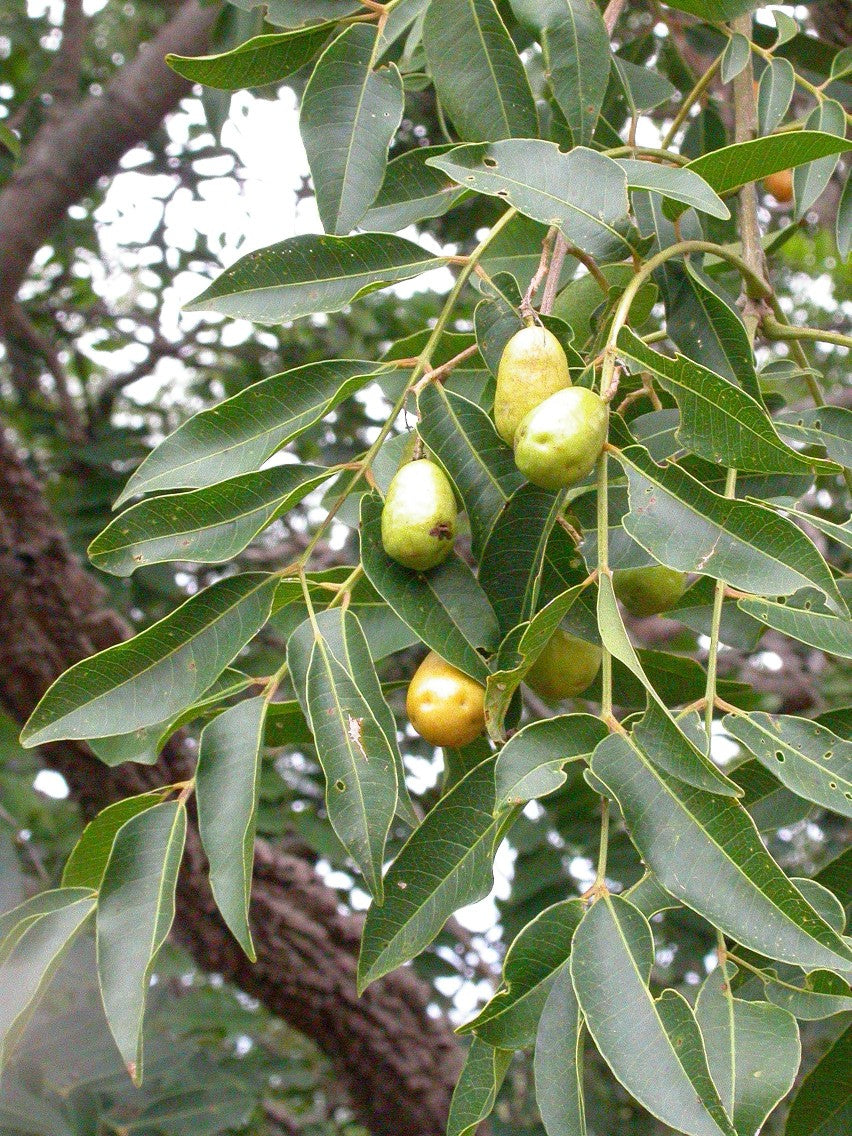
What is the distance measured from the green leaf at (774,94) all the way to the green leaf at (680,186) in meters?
0.37

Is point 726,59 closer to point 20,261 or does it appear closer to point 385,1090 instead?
point 20,261

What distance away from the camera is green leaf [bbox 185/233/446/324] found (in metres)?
0.94

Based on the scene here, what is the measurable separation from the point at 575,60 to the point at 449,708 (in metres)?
0.56

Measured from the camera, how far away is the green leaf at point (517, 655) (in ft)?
2.63

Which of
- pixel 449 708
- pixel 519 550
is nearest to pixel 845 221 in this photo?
pixel 519 550

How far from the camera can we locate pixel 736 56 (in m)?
1.18

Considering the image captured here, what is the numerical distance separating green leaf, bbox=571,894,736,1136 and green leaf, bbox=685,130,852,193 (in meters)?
0.56

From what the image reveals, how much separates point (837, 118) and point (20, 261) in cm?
197

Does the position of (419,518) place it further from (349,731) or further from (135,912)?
(135,912)

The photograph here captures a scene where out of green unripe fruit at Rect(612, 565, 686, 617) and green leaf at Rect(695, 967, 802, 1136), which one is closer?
green leaf at Rect(695, 967, 802, 1136)

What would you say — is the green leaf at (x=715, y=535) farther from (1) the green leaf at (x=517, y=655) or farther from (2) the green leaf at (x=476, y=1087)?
(2) the green leaf at (x=476, y=1087)

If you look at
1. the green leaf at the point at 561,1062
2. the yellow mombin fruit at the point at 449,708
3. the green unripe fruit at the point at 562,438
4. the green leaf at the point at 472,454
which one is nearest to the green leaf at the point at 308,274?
the green leaf at the point at 472,454

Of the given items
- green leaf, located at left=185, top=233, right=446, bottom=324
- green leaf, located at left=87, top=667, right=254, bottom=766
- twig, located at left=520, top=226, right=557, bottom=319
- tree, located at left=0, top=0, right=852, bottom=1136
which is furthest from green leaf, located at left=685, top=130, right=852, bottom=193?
green leaf, located at left=87, top=667, right=254, bottom=766

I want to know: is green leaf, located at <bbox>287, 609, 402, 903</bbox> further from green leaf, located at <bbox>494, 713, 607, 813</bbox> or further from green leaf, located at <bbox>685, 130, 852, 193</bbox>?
green leaf, located at <bbox>685, 130, 852, 193</bbox>
